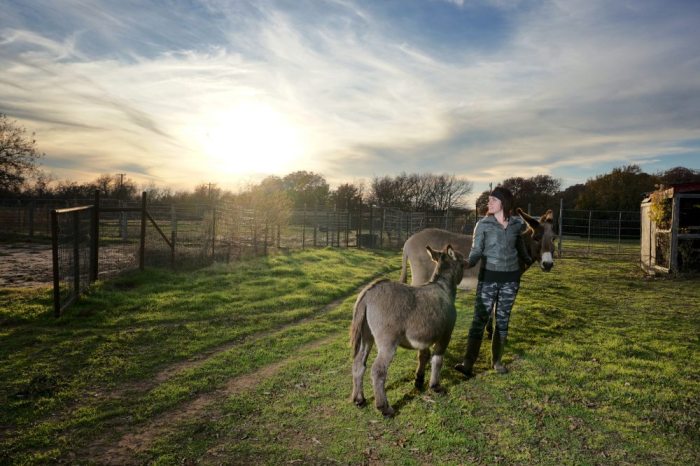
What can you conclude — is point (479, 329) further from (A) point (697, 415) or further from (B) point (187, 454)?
(B) point (187, 454)

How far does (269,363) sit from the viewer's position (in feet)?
22.4

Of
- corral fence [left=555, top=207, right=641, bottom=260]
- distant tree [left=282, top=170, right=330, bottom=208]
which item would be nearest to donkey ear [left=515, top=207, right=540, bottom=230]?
corral fence [left=555, top=207, right=641, bottom=260]

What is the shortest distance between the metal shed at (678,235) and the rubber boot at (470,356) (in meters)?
16.5

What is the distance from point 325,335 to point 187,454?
4493mm

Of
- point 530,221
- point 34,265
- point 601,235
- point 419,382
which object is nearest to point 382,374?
point 419,382

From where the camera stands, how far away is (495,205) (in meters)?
5.75

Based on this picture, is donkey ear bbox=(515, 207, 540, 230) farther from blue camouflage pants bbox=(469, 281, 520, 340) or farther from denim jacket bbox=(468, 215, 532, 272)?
blue camouflage pants bbox=(469, 281, 520, 340)

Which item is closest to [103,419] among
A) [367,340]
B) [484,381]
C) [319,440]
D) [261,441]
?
[261,441]

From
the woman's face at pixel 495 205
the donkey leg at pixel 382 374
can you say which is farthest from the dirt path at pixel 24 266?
the woman's face at pixel 495 205

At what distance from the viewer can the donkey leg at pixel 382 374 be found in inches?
188

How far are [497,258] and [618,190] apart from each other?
53910 mm

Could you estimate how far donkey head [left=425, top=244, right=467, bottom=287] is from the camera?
564 centimetres

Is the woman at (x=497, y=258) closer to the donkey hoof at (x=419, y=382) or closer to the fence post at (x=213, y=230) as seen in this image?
the donkey hoof at (x=419, y=382)

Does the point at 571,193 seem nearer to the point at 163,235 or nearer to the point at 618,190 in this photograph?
the point at 618,190
